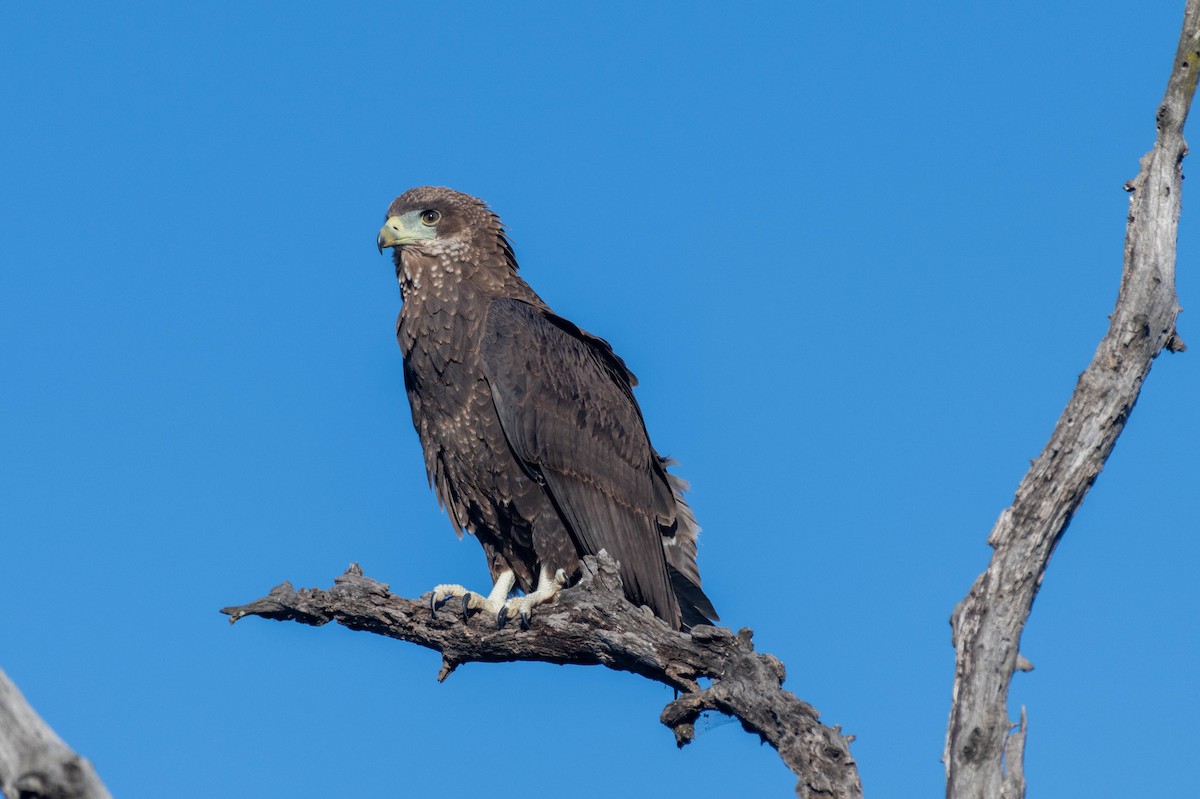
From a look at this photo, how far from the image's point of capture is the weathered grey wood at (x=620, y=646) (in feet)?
19.2

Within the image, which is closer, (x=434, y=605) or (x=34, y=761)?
(x=34, y=761)

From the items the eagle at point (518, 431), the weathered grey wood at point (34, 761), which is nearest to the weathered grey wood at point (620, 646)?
the eagle at point (518, 431)

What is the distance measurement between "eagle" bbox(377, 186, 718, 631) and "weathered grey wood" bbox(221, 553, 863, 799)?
190 mm

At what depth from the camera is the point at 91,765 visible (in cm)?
368

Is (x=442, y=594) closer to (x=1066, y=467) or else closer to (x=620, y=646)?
(x=620, y=646)

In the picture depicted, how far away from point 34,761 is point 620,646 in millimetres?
3741

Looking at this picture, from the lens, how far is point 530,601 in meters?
7.62

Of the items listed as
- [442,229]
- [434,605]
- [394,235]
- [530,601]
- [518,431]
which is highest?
[442,229]

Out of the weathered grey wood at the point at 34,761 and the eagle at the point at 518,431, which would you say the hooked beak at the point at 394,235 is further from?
the weathered grey wood at the point at 34,761

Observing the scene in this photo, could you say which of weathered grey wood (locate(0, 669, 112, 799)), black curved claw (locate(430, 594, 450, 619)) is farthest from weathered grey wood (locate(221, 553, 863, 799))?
weathered grey wood (locate(0, 669, 112, 799))

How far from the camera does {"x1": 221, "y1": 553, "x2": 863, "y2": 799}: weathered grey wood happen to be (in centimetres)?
584

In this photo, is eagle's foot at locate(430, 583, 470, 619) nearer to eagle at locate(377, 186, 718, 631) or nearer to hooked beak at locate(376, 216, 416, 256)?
eagle at locate(377, 186, 718, 631)

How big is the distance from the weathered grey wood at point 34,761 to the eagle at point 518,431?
3.94 m

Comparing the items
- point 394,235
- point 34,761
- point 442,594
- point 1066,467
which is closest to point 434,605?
point 442,594
